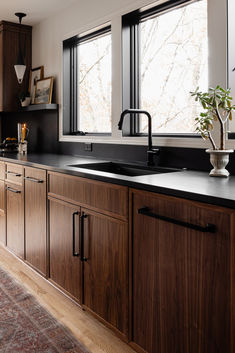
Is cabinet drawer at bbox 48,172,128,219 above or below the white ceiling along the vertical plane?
below

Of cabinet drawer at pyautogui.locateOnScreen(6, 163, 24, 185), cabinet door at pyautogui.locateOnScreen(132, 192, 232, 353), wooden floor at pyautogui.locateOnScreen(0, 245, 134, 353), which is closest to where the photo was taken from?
cabinet door at pyautogui.locateOnScreen(132, 192, 232, 353)

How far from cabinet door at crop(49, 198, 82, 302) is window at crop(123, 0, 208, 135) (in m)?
0.91

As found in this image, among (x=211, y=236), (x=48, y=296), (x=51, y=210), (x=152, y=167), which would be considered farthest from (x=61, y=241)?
(x=211, y=236)

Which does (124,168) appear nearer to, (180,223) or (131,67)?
(131,67)

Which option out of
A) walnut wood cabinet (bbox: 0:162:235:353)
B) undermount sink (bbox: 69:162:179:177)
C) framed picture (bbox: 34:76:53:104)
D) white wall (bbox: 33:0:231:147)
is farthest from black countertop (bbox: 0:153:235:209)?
framed picture (bbox: 34:76:53:104)

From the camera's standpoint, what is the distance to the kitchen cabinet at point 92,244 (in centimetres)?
180

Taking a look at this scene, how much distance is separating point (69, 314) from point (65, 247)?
418 mm

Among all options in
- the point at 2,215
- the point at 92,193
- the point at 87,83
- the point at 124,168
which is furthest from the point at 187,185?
the point at 2,215

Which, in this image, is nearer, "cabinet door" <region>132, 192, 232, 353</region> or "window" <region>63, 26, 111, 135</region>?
"cabinet door" <region>132, 192, 232, 353</region>

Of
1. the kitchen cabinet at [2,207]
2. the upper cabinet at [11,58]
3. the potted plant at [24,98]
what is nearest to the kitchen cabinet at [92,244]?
the kitchen cabinet at [2,207]

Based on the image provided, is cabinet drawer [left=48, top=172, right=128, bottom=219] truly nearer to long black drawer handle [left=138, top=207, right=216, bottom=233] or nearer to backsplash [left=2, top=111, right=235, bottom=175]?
long black drawer handle [left=138, top=207, right=216, bottom=233]

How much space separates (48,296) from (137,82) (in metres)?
1.77

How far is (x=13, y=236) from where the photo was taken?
3.07 metres

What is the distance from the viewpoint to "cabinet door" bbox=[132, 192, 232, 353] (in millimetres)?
1302
